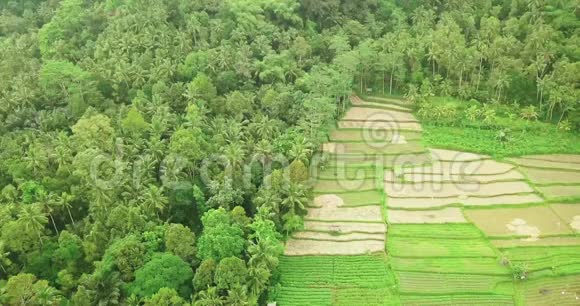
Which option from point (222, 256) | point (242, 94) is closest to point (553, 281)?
point (222, 256)

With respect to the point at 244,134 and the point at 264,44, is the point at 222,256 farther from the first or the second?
the point at 264,44

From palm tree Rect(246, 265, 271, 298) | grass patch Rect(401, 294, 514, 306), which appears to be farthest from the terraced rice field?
palm tree Rect(246, 265, 271, 298)

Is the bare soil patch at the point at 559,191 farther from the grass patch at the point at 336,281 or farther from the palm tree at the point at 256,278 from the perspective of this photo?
the palm tree at the point at 256,278

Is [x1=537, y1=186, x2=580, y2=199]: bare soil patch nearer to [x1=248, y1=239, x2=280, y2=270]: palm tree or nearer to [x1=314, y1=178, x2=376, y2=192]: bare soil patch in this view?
[x1=314, y1=178, x2=376, y2=192]: bare soil patch

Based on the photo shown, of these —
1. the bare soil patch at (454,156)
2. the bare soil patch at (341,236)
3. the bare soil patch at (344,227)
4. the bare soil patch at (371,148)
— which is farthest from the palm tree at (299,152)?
the bare soil patch at (454,156)

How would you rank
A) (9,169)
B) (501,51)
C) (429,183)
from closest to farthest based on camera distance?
(9,169) < (429,183) < (501,51)

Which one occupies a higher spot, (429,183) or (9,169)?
(9,169)
